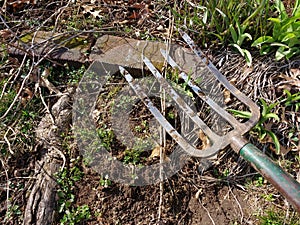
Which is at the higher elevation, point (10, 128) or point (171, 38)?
point (171, 38)

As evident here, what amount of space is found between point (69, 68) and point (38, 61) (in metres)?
0.20

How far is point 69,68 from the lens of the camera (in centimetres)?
227

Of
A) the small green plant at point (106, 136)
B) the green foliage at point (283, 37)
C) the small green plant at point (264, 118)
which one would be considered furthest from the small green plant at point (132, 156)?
the green foliage at point (283, 37)

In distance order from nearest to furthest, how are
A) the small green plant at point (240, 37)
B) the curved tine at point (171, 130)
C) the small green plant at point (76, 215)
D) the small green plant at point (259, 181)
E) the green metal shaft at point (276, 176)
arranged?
the green metal shaft at point (276, 176) < the curved tine at point (171, 130) < the small green plant at point (76, 215) < the small green plant at point (259, 181) < the small green plant at point (240, 37)

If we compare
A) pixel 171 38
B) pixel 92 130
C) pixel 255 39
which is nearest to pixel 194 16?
pixel 171 38

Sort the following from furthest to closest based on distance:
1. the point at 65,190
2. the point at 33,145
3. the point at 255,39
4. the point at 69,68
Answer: the point at 69,68 → the point at 255,39 → the point at 33,145 → the point at 65,190

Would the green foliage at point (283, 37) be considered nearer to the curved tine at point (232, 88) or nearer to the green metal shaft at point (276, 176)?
the curved tine at point (232, 88)

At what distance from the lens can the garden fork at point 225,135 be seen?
1365 millimetres

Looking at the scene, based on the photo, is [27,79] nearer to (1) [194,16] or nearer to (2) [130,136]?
(2) [130,136]

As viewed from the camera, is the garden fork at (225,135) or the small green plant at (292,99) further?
the small green plant at (292,99)

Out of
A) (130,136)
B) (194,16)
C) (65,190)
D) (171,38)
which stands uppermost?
(194,16)

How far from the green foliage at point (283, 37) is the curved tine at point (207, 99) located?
0.44 metres

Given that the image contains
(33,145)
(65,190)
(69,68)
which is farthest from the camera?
(69,68)

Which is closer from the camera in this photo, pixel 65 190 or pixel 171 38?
pixel 65 190
